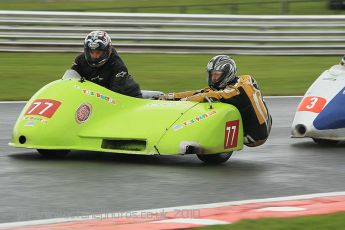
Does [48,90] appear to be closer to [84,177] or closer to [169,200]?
[84,177]

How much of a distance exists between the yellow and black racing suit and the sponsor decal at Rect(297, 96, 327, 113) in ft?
3.88

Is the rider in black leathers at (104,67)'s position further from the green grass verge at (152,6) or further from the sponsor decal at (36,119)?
the green grass verge at (152,6)

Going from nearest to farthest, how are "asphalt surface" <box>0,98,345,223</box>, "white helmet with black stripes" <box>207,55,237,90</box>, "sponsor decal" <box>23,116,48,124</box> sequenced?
"asphalt surface" <box>0,98,345,223</box>, "sponsor decal" <box>23,116,48,124</box>, "white helmet with black stripes" <box>207,55,237,90</box>

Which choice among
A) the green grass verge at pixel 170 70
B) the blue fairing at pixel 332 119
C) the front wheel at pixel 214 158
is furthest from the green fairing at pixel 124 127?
the green grass verge at pixel 170 70

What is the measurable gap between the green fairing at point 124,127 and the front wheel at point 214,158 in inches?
7.1

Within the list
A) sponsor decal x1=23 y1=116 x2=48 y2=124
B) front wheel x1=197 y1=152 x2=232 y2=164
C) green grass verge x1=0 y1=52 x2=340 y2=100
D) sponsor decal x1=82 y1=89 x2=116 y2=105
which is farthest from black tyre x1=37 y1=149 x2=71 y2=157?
green grass verge x1=0 y1=52 x2=340 y2=100

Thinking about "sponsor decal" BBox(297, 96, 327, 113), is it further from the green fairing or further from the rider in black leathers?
the rider in black leathers

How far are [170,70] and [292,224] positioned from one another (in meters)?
12.6

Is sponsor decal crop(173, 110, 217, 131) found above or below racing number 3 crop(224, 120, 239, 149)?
above

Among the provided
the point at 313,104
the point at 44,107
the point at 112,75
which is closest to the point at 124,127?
the point at 44,107

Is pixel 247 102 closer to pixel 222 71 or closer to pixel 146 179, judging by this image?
pixel 222 71

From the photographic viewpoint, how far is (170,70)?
1859 cm

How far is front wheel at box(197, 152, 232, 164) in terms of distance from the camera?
30.6 ft

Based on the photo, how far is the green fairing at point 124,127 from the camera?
8961 mm
